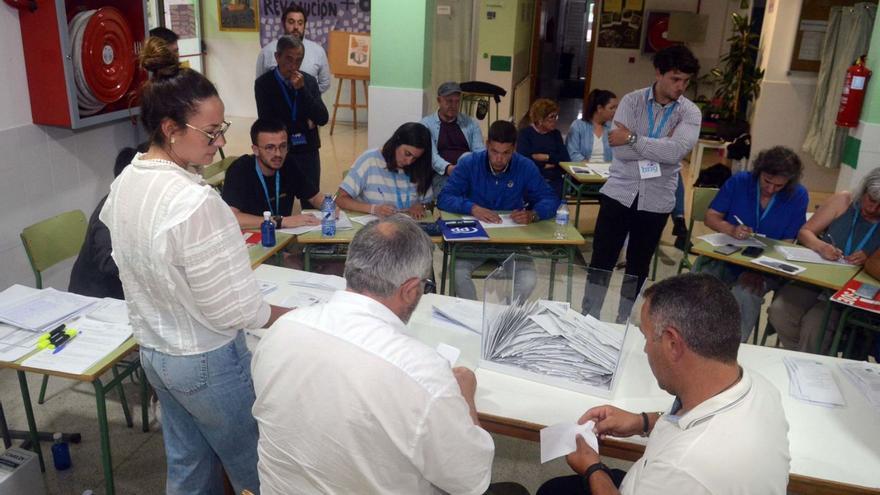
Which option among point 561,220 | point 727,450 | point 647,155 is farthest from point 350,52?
point 727,450

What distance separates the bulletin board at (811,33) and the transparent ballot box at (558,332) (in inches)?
280

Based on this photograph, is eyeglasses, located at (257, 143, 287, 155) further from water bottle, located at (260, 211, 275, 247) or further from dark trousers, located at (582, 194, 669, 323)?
dark trousers, located at (582, 194, 669, 323)

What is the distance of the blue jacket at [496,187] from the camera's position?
4.24 m

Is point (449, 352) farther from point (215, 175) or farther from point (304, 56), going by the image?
point (304, 56)

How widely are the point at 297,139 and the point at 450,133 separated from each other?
1.28 m

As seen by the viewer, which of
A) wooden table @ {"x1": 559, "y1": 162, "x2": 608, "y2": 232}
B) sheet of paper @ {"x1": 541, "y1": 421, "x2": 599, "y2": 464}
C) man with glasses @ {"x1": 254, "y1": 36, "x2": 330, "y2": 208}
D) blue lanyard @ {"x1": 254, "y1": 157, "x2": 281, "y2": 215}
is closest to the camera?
sheet of paper @ {"x1": 541, "y1": 421, "x2": 599, "y2": 464}

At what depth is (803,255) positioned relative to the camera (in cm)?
381

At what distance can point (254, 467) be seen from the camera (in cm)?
215

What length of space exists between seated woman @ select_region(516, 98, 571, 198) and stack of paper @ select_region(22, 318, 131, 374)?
4.20 m

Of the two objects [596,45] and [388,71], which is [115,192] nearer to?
[388,71]

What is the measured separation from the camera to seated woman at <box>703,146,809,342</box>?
381 cm

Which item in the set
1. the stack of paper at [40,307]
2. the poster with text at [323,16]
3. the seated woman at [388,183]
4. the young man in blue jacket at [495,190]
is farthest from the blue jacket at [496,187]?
the poster with text at [323,16]

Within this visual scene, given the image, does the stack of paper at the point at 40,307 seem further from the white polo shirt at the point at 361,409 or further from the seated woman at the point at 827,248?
the seated woman at the point at 827,248

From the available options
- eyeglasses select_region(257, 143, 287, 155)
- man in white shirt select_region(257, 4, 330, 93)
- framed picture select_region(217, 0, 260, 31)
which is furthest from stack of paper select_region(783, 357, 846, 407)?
framed picture select_region(217, 0, 260, 31)
